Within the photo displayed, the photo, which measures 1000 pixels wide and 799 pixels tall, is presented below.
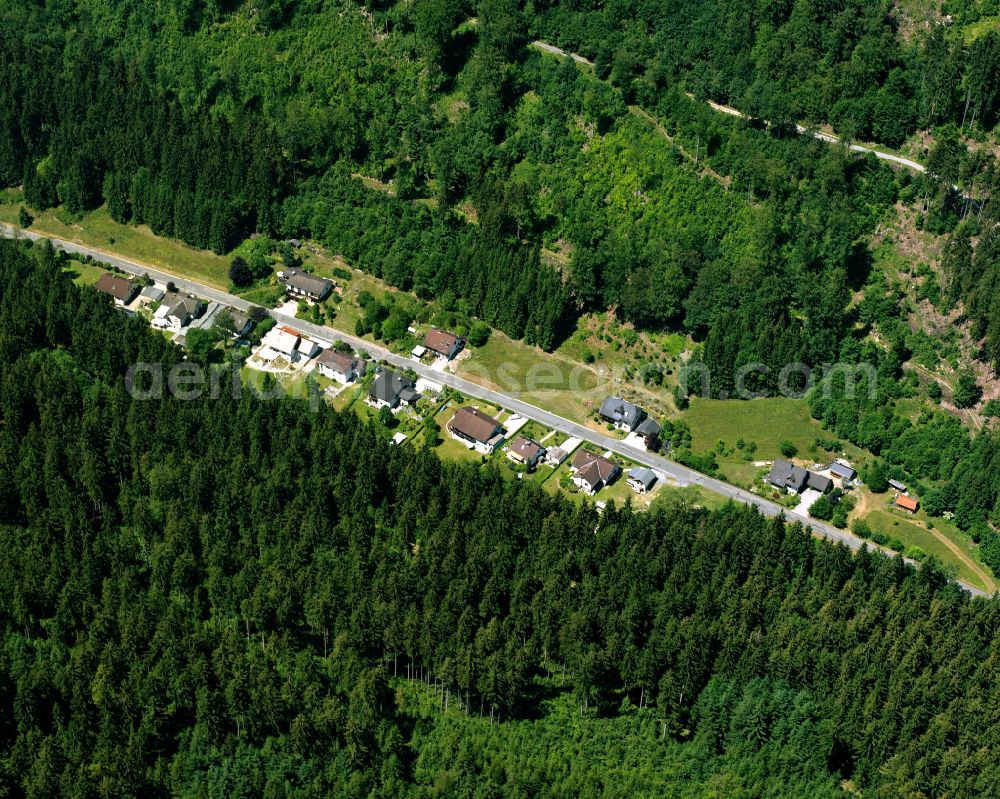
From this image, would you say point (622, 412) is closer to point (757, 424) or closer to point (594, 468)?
point (594, 468)

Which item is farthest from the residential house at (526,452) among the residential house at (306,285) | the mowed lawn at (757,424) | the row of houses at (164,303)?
the row of houses at (164,303)

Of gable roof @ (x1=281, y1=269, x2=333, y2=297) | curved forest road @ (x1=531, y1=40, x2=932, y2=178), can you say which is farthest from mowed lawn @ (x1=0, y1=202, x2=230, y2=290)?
curved forest road @ (x1=531, y1=40, x2=932, y2=178)

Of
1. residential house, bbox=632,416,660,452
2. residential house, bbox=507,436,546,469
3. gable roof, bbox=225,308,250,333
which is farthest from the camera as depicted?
gable roof, bbox=225,308,250,333

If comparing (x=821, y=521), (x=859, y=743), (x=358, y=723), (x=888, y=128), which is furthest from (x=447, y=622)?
(x=888, y=128)

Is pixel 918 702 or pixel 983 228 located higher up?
pixel 983 228

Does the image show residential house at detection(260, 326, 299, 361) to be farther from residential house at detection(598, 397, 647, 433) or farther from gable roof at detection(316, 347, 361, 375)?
residential house at detection(598, 397, 647, 433)

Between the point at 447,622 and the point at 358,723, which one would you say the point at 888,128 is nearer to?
the point at 447,622

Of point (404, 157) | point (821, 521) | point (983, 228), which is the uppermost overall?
point (983, 228)
